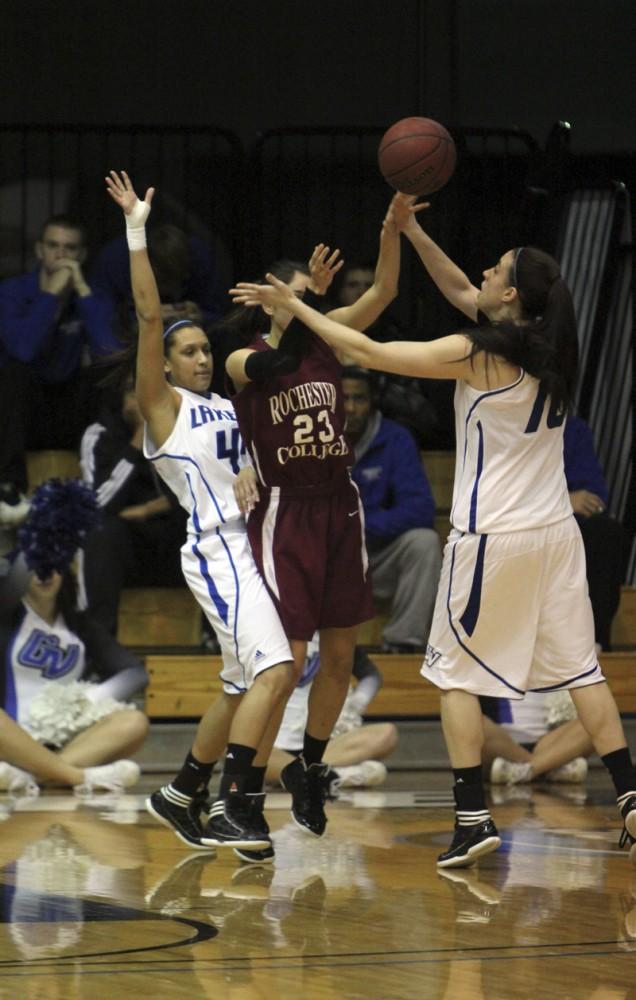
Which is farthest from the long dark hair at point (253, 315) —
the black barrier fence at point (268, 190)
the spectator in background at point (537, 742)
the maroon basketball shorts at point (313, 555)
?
the black barrier fence at point (268, 190)

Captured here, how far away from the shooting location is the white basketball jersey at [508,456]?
521 cm

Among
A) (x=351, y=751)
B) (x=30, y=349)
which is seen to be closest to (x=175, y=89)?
(x=30, y=349)

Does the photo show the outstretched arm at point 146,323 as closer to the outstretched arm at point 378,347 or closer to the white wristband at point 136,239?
the white wristband at point 136,239

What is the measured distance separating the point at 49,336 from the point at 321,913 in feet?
16.6

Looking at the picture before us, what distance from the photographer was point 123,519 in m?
8.29

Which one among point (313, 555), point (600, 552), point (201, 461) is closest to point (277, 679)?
point (313, 555)

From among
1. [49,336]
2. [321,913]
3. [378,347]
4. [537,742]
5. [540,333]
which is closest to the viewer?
[321,913]

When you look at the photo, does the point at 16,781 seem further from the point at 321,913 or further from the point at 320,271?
the point at 321,913

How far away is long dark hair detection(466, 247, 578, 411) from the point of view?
16.9ft

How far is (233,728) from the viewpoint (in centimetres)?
530

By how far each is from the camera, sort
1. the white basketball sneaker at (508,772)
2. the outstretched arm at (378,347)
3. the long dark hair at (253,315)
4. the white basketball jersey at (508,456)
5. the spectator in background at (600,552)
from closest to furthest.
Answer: the outstretched arm at (378,347)
the white basketball jersey at (508,456)
the long dark hair at (253,315)
the white basketball sneaker at (508,772)
the spectator in background at (600,552)

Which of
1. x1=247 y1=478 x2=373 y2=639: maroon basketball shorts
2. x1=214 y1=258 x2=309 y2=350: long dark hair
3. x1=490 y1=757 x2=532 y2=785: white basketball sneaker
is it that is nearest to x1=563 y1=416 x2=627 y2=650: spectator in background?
x1=490 y1=757 x2=532 y2=785: white basketball sneaker

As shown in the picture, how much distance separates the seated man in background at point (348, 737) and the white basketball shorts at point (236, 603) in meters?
1.65

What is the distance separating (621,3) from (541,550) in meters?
6.54
